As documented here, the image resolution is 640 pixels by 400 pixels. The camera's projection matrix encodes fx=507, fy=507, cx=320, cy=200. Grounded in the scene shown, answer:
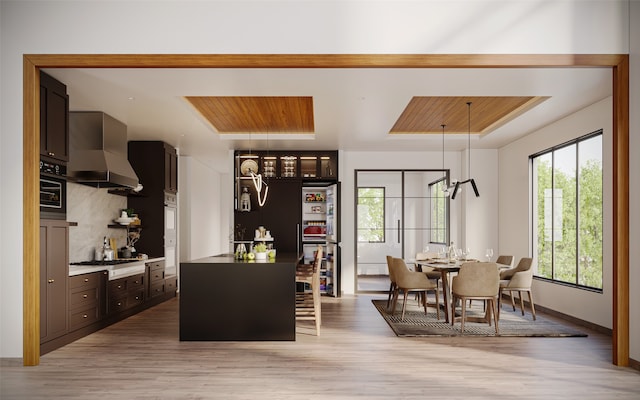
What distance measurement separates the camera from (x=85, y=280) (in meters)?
5.93

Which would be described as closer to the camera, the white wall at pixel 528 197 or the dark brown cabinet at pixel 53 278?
the dark brown cabinet at pixel 53 278

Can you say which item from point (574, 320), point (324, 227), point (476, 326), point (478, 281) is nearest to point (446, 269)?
point (478, 281)

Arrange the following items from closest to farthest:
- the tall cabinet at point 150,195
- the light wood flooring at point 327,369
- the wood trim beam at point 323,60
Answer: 1. the light wood flooring at point 327,369
2. the wood trim beam at point 323,60
3. the tall cabinet at point 150,195

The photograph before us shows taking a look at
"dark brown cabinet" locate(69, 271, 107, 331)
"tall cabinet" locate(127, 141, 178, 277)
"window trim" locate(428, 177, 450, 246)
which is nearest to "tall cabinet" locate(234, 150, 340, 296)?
"tall cabinet" locate(127, 141, 178, 277)

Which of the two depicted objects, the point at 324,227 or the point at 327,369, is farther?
the point at 324,227

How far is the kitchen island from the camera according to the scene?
18.7 ft

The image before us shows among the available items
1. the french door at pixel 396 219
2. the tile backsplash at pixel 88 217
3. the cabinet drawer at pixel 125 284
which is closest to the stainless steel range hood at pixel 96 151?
the tile backsplash at pixel 88 217

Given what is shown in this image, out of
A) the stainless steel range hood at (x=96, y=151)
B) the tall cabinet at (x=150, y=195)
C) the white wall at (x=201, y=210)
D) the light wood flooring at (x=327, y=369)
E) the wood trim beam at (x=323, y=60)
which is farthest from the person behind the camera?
the white wall at (x=201, y=210)

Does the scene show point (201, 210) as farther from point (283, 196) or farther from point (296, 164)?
point (296, 164)

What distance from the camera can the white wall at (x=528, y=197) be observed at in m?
6.09

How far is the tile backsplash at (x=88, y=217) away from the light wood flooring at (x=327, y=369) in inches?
59.5

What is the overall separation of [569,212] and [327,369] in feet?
14.7

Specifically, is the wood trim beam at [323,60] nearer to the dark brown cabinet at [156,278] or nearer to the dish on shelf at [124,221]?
the dish on shelf at [124,221]

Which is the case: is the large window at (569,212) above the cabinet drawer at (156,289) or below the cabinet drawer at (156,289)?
above
